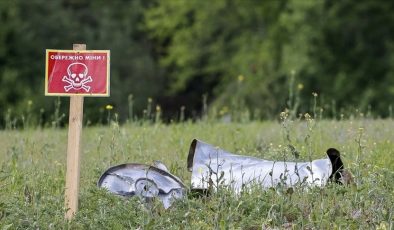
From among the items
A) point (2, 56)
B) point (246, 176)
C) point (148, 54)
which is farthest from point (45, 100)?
point (246, 176)

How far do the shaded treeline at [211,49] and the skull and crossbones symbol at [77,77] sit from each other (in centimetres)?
1759

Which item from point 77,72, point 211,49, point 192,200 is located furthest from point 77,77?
point 211,49

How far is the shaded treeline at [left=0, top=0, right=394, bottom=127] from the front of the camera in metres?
29.4

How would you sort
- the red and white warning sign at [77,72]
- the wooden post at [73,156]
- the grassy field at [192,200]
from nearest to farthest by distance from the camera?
1. the grassy field at [192,200]
2. the wooden post at [73,156]
3. the red and white warning sign at [77,72]

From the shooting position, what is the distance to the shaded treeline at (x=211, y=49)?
96.4ft

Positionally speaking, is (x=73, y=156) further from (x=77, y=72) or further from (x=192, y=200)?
(x=192, y=200)

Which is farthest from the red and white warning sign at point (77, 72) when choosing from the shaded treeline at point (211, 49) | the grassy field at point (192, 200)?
the shaded treeline at point (211, 49)

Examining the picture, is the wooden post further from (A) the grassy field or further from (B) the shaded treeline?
(B) the shaded treeline

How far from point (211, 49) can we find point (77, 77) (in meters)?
26.9

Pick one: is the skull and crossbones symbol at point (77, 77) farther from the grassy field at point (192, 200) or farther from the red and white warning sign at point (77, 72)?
the grassy field at point (192, 200)

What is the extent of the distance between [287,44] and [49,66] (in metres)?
23.4

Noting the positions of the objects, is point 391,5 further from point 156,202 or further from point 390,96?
point 156,202

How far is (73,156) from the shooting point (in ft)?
24.3

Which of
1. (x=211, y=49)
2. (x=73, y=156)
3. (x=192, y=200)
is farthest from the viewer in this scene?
(x=211, y=49)
